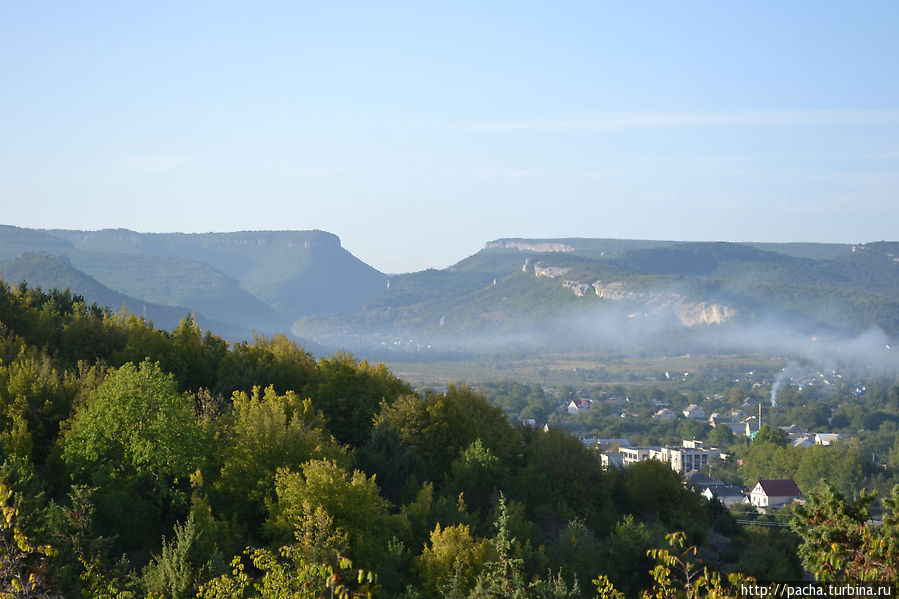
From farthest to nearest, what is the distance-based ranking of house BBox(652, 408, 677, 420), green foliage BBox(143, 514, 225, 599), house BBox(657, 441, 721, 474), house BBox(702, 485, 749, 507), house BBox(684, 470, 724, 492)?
1. house BBox(652, 408, 677, 420)
2. house BBox(657, 441, 721, 474)
3. house BBox(684, 470, 724, 492)
4. house BBox(702, 485, 749, 507)
5. green foliage BBox(143, 514, 225, 599)

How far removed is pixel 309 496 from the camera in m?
26.3

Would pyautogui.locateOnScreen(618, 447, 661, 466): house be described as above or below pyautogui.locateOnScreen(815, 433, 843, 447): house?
above

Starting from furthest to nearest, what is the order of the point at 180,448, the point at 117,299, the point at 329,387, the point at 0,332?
the point at 117,299, the point at 329,387, the point at 0,332, the point at 180,448

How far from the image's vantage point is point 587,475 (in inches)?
1633

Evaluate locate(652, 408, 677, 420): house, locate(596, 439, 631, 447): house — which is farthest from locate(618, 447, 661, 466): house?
locate(652, 408, 677, 420): house

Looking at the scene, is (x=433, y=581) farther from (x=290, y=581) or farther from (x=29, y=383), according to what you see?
(x=29, y=383)

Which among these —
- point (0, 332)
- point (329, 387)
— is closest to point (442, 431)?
point (329, 387)

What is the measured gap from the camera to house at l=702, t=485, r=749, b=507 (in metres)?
67.9

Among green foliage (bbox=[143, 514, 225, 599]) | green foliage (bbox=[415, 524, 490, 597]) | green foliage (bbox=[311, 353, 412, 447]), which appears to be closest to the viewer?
green foliage (bbox=[143, 514, 225, 599])

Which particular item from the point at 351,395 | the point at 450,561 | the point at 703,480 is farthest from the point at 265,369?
the point at 703,480

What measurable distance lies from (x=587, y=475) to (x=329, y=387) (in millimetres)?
11487

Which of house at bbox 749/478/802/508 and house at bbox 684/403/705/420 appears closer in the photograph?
house at bbox 749/478/802/508

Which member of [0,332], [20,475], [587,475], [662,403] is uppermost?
[0,332]

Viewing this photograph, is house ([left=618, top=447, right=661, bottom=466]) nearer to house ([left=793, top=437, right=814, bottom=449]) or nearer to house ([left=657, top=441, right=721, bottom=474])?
house ([left=657, top=441, right=721, bottom=474])
